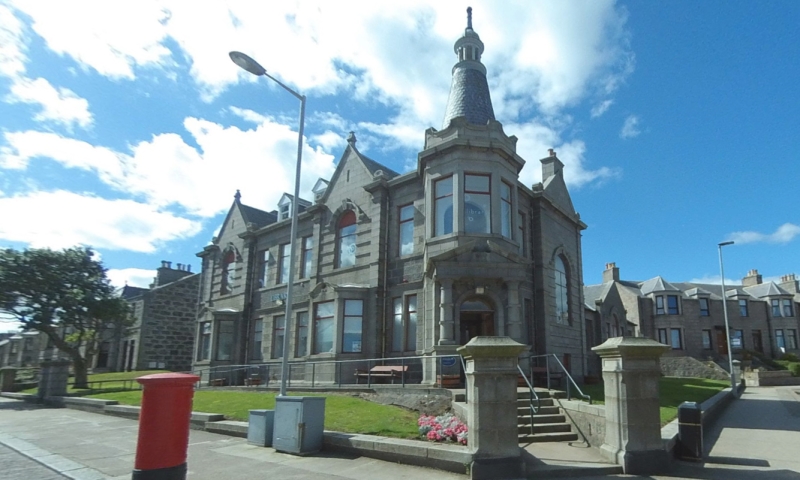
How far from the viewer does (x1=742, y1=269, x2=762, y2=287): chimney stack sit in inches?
2184

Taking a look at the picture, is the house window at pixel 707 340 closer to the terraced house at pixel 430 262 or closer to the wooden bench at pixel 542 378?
the terraced house at pixel 430 262

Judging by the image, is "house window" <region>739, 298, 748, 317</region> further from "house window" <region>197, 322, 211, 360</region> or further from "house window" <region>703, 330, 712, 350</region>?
"house window" <region>197, 322, 211, 360</region>

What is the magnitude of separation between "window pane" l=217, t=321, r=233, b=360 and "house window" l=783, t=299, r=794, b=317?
168 ft

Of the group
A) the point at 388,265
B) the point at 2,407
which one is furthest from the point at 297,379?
the point at 2,407

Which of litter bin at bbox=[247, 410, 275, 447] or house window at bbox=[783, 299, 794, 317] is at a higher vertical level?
house window at bbox=[783, 299, 794, 317]

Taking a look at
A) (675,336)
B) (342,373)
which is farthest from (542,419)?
(675,336)

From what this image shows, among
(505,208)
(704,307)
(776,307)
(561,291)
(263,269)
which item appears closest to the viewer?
(505,208)

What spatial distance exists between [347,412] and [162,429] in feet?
25.2

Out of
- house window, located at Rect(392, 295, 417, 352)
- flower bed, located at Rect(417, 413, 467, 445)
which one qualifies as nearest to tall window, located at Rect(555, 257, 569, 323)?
house window, located at Rect(392, 295, 417, 352)

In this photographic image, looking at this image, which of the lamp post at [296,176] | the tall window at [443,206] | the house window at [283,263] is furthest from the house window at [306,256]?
the lamp post at [296,176]

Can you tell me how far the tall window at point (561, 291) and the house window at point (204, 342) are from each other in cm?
1782

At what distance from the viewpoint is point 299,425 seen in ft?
31.3

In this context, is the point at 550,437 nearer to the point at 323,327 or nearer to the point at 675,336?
the point at 323,327

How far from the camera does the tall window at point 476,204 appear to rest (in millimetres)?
17719
